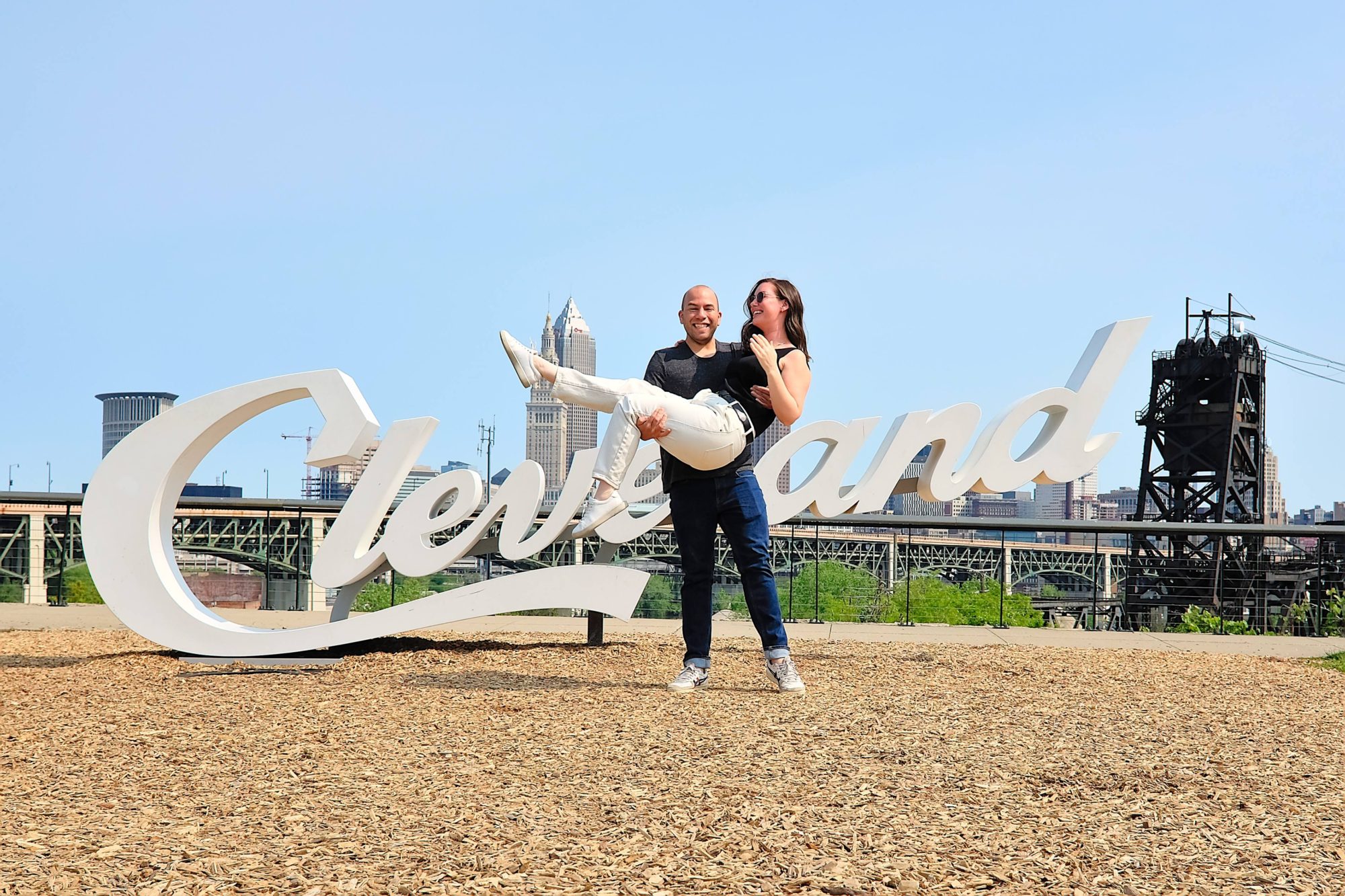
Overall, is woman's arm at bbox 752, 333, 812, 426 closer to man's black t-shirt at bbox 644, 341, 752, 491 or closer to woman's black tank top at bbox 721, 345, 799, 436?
woman's black tank top at bbox 721, 345, 799, 436

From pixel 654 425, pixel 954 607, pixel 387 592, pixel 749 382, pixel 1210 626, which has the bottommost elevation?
pixel 387 592

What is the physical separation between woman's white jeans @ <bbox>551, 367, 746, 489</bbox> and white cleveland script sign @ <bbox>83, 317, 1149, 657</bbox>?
1302 mm

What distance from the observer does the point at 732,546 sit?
495 cm

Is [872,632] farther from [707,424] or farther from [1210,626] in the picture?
[1210,626]

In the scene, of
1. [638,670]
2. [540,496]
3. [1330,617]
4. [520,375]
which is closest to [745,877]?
[520,375]

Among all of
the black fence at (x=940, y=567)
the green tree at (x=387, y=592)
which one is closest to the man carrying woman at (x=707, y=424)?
the black fence at (x=940, y=567)

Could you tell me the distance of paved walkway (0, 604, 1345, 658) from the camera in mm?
7891

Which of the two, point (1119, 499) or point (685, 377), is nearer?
point (685, 377)

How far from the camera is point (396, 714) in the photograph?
13.8ft

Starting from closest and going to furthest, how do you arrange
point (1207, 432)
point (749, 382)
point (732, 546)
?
point (749, 382), point (732, 546), point (1207, 432)

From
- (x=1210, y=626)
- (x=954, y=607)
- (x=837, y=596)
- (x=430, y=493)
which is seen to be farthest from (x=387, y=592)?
(x=430, y=493)

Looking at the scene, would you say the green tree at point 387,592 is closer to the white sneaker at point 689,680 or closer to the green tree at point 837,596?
the green tree at point 837,596

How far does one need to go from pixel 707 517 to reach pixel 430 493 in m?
2.06

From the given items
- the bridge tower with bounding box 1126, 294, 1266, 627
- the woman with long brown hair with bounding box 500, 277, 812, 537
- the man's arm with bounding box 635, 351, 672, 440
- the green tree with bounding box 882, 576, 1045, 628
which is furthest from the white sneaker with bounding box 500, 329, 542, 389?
the bridge tower with bounding box 1126, 294, 1266, 627
